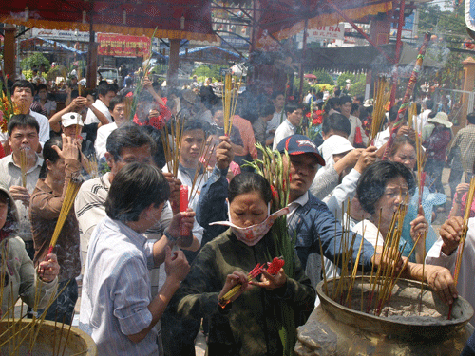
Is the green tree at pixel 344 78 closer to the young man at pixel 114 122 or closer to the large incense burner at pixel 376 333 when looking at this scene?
the young man at pixel 114 122

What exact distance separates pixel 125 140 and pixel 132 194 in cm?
61

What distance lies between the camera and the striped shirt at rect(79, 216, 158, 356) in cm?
156

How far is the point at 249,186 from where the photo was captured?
1797mm

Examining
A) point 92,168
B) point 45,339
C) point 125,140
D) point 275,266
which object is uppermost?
point 125,140

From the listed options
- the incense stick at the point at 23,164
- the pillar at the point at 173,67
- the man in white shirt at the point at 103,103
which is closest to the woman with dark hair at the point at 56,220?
the incense stick at the point at 23,164

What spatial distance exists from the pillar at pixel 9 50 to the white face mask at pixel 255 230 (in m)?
6.97

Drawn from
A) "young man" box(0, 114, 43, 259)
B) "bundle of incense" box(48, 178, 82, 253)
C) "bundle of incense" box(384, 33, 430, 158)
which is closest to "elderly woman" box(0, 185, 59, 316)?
"bundle of incense" box(48, 178, 82, 253)

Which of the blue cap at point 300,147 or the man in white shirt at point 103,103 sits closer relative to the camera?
the blue cap at point 300,147

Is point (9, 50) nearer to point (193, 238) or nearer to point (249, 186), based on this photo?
point (193, 238)

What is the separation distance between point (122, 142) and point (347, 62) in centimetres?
610

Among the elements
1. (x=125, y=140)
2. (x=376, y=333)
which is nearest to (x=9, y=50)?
(x=125, y=140)

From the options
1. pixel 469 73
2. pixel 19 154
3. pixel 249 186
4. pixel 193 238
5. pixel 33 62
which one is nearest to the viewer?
pixel 249 186

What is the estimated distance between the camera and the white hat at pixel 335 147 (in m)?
3.32

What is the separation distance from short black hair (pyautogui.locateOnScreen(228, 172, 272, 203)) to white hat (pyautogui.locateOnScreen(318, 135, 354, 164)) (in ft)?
5.27
